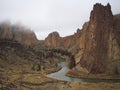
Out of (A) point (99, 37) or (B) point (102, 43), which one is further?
(A) point (99, 37)

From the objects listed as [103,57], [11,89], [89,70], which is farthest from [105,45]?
[11,89]

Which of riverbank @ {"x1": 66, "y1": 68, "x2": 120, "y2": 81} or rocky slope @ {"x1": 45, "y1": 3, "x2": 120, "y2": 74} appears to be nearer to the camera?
riverbank @ {"x1": 66, "y1": 68, "x2": 120, "y2": 81}

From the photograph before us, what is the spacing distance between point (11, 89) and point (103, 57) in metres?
58.3

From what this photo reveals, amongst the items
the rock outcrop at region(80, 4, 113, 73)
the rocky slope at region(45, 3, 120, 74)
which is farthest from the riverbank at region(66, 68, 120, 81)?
the rock outcrop at region(80, 4, 113, 73)

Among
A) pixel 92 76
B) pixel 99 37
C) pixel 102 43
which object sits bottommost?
pixel 92 76

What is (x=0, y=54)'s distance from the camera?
14875 centimetres

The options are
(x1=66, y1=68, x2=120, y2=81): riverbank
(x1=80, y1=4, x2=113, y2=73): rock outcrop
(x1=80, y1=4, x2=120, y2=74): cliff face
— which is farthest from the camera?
(x1=80, y1=4, x2=113, y2=73): rock outcrop

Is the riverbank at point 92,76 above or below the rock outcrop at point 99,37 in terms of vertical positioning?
below

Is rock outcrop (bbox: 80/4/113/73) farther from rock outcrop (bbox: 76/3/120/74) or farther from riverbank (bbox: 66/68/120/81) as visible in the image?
riverbank (bbox: 66/68/120/81)

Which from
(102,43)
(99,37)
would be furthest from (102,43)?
(99,37)

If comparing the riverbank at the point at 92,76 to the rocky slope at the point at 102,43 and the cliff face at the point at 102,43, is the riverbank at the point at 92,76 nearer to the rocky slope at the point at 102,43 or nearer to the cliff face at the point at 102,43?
the rocky slope at the point at 102,43

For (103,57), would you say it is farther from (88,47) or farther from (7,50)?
(7,50)

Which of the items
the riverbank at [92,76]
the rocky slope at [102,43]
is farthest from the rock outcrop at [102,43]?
the riverbank at [92,76]

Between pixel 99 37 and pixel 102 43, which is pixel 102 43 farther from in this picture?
pixel 99 37
